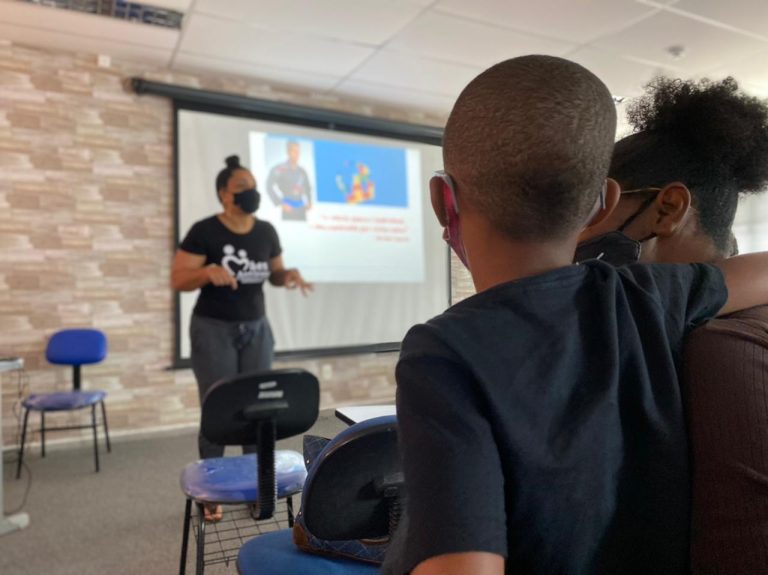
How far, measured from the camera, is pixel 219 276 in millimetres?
2275

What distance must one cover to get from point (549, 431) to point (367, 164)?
429 cm

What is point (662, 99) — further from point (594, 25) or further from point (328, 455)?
point (594, 25)

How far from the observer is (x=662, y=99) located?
85 cm

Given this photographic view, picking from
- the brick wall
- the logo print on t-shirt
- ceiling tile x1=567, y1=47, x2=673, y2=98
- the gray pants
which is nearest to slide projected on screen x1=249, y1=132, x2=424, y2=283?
the brick wall

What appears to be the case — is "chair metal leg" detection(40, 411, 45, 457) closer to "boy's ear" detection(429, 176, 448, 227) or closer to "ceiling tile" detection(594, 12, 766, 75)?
"boy's ear" detection(429, 176, 448, 227)

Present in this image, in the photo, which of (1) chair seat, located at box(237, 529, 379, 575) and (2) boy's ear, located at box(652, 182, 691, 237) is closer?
(2) boy's ear, located at box(652, 182, 691, 237)

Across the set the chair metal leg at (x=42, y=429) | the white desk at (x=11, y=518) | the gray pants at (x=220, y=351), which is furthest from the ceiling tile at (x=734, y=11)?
the chair metal leg at (x=42, y=429)

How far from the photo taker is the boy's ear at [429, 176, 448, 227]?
1.85 feet

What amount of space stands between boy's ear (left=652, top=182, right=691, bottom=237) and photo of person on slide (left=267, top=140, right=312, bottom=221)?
3684 millimetres

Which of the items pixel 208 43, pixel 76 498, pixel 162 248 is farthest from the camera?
pixel 162 248

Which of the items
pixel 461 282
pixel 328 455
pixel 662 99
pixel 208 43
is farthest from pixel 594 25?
pixel 328 455

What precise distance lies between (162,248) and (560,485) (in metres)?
3.85

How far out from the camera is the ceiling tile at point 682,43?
10.4 feet

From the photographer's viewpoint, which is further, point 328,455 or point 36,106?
point 36,106
